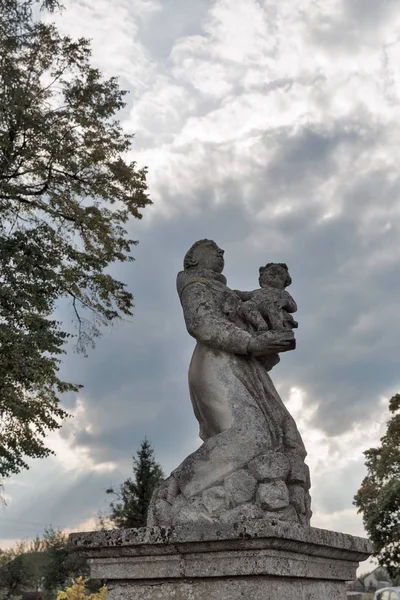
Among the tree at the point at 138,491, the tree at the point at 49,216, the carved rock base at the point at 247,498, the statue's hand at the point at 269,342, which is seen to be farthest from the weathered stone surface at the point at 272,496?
the tree at the point at 138,491

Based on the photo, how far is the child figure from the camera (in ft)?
18.2

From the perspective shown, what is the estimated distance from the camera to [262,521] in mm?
4199

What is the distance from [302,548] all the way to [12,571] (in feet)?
136

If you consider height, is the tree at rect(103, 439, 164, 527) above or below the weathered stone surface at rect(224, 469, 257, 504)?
above

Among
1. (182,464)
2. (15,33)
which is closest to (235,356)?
(182,464)

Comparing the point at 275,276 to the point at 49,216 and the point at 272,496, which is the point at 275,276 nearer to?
the point at 272,496

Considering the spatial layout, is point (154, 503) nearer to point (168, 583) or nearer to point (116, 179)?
point (168, 583)

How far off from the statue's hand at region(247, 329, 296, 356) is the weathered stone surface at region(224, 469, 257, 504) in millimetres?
931

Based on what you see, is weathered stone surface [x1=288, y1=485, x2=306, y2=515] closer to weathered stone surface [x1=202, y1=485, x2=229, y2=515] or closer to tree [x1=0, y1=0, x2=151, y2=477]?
weathered stone surface [x1=202, y1=485, x2=229, y2=515]

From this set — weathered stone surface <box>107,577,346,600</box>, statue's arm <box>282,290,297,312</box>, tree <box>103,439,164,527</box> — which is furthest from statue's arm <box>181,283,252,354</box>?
tree <box>103,439,164,527</box>

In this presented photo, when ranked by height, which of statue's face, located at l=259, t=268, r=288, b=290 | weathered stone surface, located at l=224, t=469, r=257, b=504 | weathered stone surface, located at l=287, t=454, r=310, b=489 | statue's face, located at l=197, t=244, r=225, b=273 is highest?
statue's face, located at l=197, t=244, r=225, b=273

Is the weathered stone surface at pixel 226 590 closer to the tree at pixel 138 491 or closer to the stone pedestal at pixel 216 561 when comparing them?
the stone pedestal at pixel 216 561

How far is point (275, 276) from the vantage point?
5895 millimetres

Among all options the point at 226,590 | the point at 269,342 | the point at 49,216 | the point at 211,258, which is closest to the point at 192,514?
the point at 226,590
